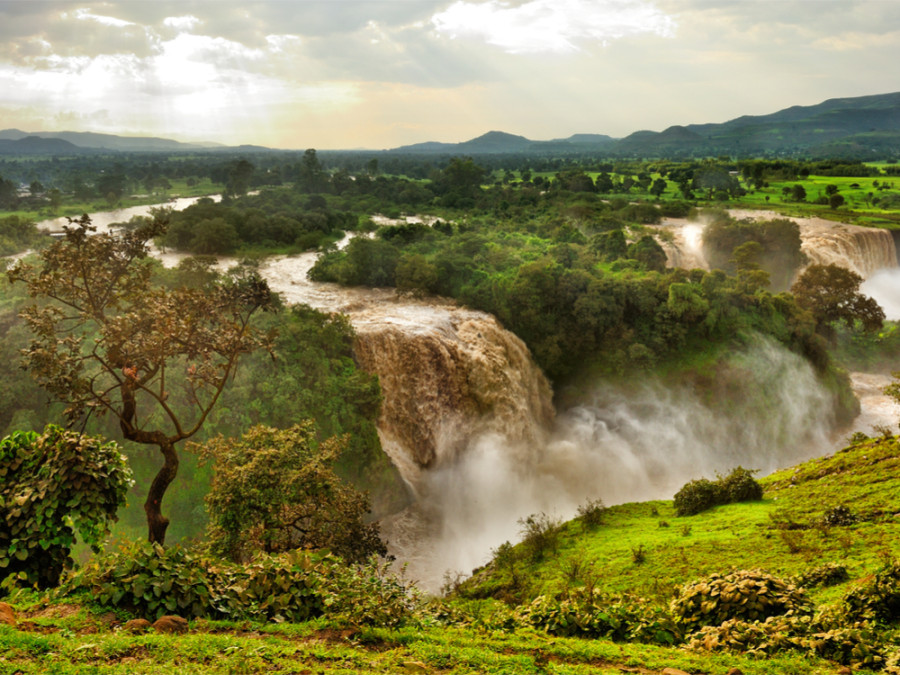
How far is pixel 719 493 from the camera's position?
16.0m

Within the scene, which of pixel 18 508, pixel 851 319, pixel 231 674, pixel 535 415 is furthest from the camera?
pixel 851 319

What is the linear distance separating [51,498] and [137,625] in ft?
6.88

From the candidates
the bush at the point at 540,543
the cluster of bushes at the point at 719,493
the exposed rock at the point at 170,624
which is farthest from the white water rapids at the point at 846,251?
the exposed rock at the point at 170,624

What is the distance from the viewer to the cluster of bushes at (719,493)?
52.1ft

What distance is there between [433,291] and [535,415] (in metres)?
9.04

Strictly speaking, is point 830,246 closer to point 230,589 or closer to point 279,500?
point 279,500

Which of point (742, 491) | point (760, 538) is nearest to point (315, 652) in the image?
point (760, 538)

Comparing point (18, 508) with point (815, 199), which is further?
point (815, 199)

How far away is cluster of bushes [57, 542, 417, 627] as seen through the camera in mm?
6309

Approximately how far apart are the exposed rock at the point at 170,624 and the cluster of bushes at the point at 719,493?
14.1 metres

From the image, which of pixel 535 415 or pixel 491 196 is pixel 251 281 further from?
pixel 491 196

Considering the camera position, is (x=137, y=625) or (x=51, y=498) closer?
→ (x=137, y=625)

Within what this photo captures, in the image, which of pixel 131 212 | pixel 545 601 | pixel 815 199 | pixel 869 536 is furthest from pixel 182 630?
pixel 815 199

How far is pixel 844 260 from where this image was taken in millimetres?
45438
